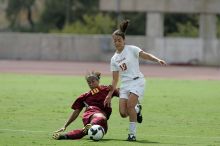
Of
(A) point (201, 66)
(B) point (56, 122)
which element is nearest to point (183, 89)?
(B) point (56, 122)

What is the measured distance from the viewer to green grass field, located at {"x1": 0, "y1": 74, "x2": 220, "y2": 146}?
44.7 ft

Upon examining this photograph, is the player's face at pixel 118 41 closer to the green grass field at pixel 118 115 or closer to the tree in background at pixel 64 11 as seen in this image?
the green grass field at pixel 118 115

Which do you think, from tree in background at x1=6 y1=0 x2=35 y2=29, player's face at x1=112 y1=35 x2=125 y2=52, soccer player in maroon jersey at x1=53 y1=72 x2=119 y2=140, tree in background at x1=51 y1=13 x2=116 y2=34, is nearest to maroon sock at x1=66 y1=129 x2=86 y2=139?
soccer player in maroon jersey at x1=53 y1=72 x2=119 y2=140

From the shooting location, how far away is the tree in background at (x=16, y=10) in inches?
3536

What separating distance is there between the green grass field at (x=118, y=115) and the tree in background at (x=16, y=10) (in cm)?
5954

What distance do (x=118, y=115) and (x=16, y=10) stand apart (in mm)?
73070

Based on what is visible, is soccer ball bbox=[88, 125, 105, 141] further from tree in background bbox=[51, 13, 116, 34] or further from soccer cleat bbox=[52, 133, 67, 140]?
tree in background bbox=[51, 13, 116, 34]

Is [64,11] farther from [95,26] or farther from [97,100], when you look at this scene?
[97,100]

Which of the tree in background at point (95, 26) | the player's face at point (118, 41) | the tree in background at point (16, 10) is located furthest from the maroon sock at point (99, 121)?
the tree in background at point (16, 10)

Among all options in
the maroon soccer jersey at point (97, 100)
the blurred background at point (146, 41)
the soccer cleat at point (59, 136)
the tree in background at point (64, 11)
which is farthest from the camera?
the tree in background at point (64, 11)

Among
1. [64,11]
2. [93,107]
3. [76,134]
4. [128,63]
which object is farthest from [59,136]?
[64,11]

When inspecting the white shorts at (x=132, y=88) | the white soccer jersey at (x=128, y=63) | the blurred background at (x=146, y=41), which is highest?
the white soccer jersey at (x=128, y=63)

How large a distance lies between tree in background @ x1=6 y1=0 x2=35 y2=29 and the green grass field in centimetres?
5954

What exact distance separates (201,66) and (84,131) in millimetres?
39418
